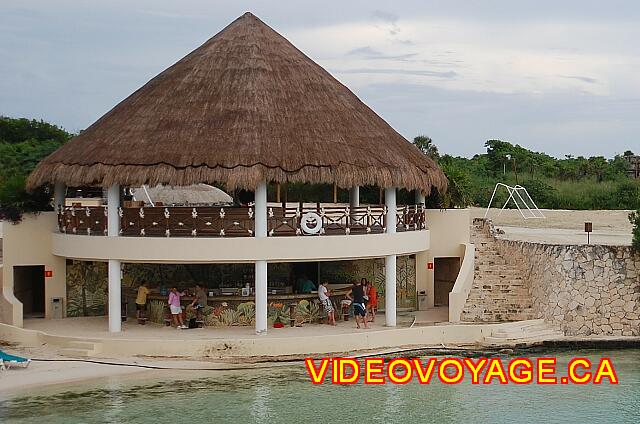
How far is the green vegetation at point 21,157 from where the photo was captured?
27.4 metres

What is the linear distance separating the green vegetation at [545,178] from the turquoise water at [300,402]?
384 inches

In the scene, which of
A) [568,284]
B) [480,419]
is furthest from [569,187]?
[480,419]

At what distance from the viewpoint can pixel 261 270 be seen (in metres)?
24.9

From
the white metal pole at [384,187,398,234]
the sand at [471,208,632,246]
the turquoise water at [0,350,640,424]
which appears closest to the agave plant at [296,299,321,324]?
the white metal pole at [384,187,398,234]

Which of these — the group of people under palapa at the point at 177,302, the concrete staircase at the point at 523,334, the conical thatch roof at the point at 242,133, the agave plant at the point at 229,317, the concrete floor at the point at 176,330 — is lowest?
the concrete staircase at the point at 523,334

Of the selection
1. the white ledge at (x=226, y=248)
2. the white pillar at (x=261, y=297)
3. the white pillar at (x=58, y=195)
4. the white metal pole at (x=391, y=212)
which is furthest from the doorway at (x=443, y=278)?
A: the white pillar at (x=58, y=195)

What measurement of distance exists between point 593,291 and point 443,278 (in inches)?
197

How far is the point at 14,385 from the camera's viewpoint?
2114 cm

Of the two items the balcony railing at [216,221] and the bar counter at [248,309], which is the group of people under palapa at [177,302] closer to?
the bar counter at [248,309]

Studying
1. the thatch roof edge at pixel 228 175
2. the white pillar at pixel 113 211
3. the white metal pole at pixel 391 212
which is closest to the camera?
the thatch roof edge at pixel 228 175

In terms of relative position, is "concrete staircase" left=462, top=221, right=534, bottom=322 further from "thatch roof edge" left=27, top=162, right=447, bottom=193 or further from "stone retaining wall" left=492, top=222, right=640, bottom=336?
"thatch roof edge" left=27, top=162, right=447, bottom=193

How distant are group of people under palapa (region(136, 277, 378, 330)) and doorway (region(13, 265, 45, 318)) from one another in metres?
3.57

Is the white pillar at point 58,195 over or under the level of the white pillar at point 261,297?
over

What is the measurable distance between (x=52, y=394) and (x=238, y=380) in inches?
155
